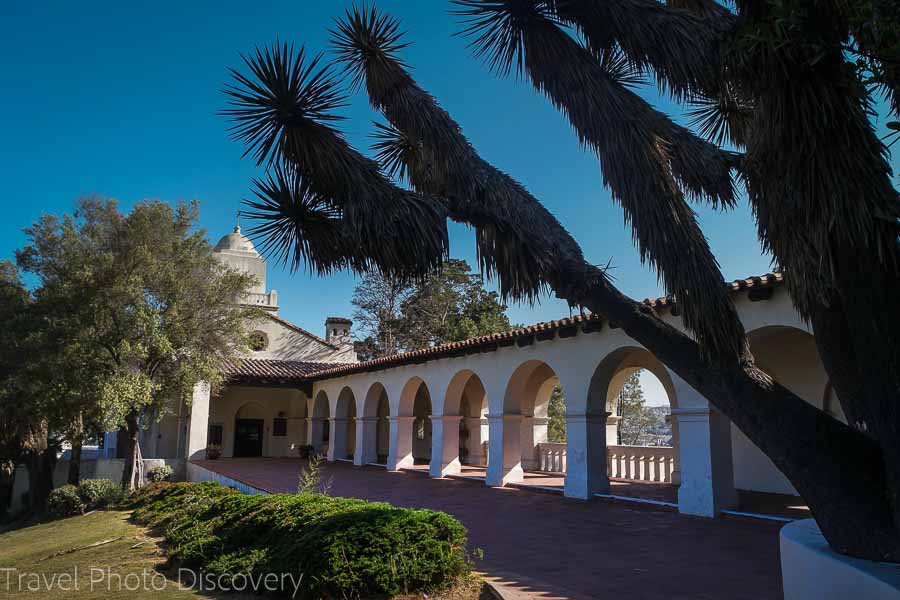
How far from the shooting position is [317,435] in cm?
2834

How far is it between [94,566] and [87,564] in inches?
13.5

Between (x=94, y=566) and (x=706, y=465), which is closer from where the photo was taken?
(x=94, y=566)

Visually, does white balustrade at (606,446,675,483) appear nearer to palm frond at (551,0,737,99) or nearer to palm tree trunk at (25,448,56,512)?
palm frond at (551,0,737,99)

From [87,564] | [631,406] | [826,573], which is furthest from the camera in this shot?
[631,406]

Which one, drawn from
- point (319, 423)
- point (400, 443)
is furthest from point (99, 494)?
point (319, 423)

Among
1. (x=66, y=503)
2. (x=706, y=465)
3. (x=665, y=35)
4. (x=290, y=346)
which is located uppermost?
(x=665, y=35)

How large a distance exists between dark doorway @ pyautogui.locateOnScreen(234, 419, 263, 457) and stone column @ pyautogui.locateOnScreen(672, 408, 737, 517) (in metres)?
23.3

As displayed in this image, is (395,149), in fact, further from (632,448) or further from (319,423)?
(319,423)

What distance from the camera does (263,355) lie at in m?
31.1

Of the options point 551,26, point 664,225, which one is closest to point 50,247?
point 551,26

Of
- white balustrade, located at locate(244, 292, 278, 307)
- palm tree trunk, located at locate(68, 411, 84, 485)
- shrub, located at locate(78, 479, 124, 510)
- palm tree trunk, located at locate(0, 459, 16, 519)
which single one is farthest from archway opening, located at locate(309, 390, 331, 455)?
palm tree trunk, located at locate(0, 459, 16, 519)

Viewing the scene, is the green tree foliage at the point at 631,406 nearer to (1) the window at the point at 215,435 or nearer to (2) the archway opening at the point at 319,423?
(2) the archway opening at the point at 319,423

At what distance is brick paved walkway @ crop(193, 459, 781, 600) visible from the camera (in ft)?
20.2

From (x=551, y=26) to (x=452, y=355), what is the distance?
1277 centimetres
